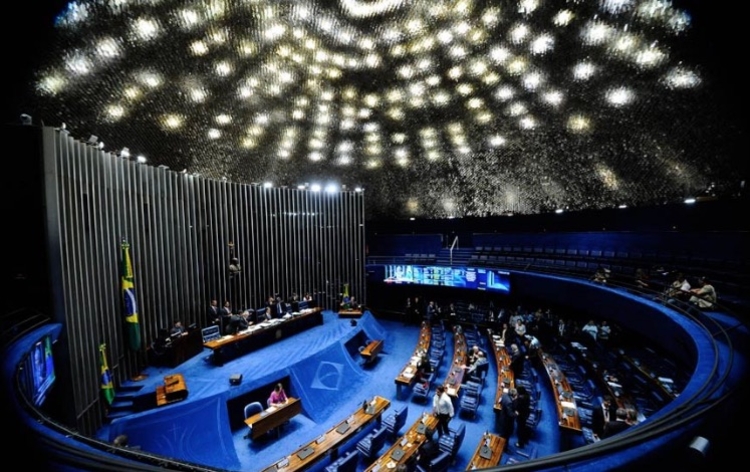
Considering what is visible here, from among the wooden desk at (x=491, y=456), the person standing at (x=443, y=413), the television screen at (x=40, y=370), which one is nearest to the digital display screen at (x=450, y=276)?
the person standing at (x=443, y=413)

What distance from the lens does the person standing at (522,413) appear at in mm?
6184

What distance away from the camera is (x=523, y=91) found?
28.8 feet

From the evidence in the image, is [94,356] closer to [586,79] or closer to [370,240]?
[586,79]

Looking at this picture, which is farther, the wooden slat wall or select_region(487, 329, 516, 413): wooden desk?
select_region(487, 329, 516, 413): wooden desk

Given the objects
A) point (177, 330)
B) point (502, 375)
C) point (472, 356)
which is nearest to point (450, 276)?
point (472, 356)

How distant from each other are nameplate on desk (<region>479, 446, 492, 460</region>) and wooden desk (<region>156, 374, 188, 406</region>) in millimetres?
6034

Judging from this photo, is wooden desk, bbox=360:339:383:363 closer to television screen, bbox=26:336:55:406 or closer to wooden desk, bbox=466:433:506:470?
wooden desk, bbox=466:433:506:470

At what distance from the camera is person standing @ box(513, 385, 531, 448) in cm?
618

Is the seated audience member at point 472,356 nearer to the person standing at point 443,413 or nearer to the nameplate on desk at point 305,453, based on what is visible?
the person standing at point 443,413

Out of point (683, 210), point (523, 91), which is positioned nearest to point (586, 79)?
point (523, 91)

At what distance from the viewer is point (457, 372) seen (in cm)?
839

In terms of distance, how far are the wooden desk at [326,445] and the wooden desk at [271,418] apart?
43.4 inches

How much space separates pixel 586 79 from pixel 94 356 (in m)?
12.8

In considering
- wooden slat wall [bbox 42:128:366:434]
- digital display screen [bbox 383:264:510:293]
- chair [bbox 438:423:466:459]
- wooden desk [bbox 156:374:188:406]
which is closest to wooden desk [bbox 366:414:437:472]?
chair [bbox 438:423:466:459]
